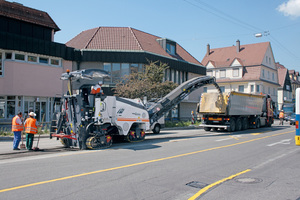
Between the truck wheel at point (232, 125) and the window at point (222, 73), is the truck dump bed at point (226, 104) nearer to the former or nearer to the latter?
the truck wheel at point (232, 125)

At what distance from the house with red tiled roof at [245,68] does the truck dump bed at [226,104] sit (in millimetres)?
33744

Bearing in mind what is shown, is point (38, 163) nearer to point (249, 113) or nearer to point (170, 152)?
point (170, 152)

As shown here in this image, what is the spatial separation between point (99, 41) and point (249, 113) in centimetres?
1724

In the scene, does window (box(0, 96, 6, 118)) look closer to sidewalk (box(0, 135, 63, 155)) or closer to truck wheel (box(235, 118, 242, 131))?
sidewalk (box(0, 135, 63, 155))

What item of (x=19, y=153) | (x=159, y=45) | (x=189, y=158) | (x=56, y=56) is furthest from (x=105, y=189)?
(x=159, y=45)

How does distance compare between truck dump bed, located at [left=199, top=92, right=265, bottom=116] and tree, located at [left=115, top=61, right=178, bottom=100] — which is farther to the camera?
tree, located at [left=115, top=61, right=178, bottom=100]

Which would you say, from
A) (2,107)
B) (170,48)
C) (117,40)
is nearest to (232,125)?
(117,40)

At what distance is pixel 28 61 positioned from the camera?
990 inches

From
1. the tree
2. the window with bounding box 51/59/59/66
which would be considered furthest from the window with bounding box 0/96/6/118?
the tree

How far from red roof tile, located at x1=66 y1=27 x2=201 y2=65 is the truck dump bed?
1187 cm

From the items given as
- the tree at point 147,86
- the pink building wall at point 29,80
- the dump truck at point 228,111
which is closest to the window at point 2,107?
the pink building wall at point 29,80

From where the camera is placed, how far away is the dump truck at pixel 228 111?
21.3m

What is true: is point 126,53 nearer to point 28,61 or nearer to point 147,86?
point 147,86

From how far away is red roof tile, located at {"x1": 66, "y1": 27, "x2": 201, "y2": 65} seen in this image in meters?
30.8
